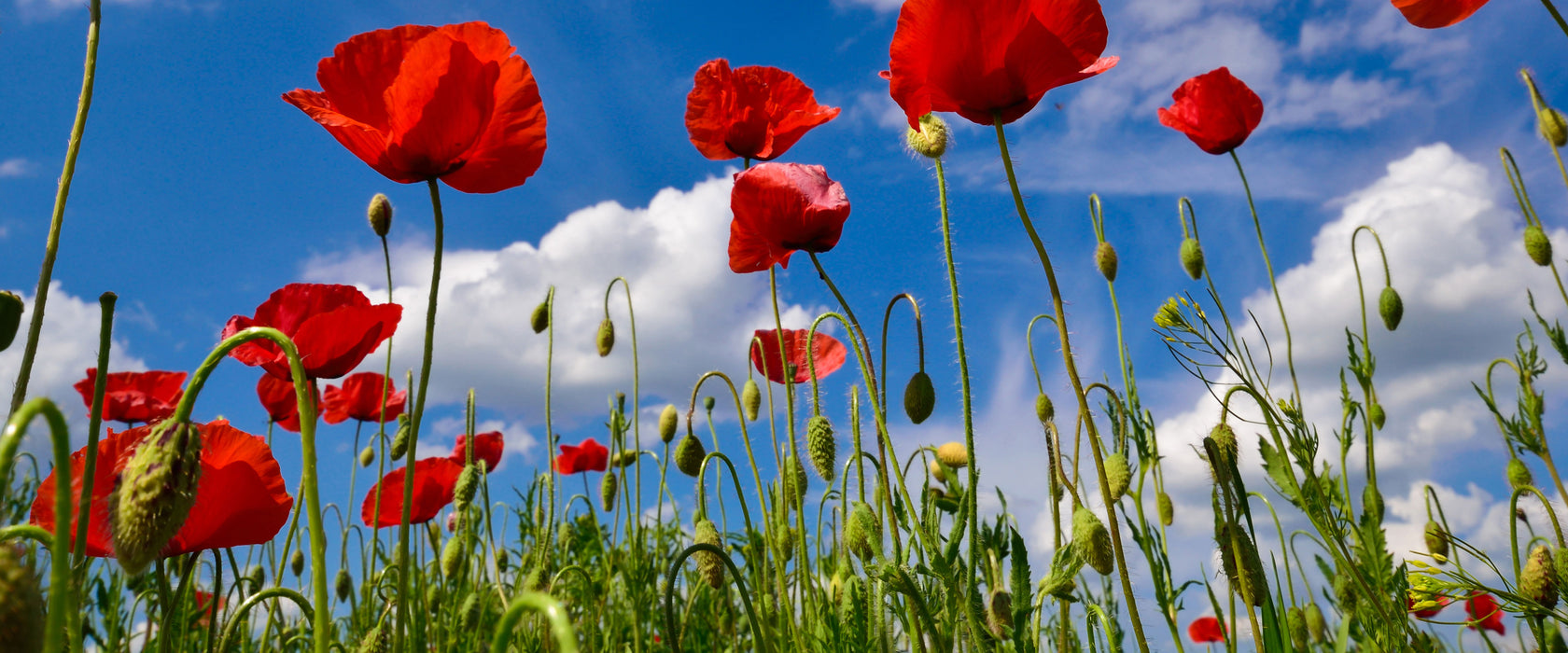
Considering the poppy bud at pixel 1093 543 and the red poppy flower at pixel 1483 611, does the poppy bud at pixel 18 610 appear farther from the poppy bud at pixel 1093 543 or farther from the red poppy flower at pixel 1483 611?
the red poppy flower at pixel 1483 611

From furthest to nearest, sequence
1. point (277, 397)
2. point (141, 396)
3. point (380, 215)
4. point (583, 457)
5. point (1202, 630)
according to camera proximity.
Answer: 1. point (1202, 630)
2. point (583, 457)
3. point (141, 396)
4. point (277, 397)
5. point (380, 215)

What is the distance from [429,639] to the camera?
3432 millimetres

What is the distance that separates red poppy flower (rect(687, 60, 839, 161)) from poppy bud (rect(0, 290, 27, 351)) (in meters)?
1.73

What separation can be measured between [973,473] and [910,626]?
302mm

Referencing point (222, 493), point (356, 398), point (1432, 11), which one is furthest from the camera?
point (356, 398)

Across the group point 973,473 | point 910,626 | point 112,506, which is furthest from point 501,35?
Result: point 910,626

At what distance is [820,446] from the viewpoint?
2090 mm

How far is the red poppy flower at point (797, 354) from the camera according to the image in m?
2.79

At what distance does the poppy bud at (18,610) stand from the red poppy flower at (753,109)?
2.08 m

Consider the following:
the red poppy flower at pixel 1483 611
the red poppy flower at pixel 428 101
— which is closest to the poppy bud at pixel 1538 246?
the red poppy flower at pixel 1483 611

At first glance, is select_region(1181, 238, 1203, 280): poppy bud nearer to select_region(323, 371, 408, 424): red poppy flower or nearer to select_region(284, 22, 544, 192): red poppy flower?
select_region(284, 22, 544, 192): red poppy flower

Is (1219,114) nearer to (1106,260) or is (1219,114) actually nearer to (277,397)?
(1106,260)

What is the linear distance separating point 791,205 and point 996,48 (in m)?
0.60

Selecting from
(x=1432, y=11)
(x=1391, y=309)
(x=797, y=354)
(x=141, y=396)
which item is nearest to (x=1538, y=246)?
(x=1391, y=309)
